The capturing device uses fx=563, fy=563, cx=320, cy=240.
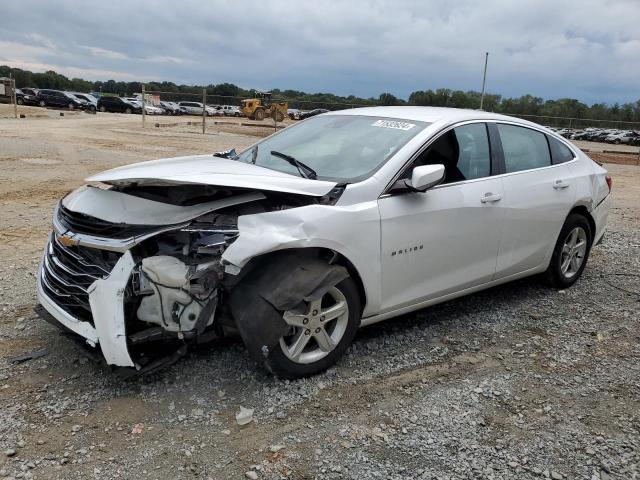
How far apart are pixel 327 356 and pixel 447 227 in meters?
1.25

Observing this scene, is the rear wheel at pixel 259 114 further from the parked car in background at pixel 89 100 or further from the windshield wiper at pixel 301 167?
the windshield wiper at pixel 301 167

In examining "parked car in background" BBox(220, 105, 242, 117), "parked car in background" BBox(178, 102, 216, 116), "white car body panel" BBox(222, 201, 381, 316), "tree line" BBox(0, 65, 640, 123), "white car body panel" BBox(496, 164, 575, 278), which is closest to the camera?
"white car body panel" BBox(222, 201, 381, 316)

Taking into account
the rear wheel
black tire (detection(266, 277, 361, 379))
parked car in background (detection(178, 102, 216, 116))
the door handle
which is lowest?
black tire (detection(266, 277, 361, 379))

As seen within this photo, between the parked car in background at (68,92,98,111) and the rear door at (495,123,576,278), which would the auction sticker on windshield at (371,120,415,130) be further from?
the parked car in background at (68,92,98,111)

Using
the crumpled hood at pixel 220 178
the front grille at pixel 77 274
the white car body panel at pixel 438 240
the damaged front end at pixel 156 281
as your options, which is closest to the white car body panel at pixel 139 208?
the damaged front end at pixel 156 281

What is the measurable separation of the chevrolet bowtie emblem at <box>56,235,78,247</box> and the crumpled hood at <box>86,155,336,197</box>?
0.46 metres

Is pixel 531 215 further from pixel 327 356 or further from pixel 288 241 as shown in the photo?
pixel 288 241

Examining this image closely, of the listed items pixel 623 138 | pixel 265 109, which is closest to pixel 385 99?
pixel 265 109

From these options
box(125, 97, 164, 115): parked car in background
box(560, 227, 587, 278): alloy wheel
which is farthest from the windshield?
box(125, 97, 164, 115): parked car in background

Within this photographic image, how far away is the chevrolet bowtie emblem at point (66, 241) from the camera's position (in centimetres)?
331

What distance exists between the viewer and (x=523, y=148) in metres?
4.81

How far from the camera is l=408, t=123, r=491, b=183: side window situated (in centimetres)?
402

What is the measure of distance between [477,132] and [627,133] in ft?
149

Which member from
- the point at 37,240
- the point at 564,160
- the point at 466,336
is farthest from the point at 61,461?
the point at 564,160
